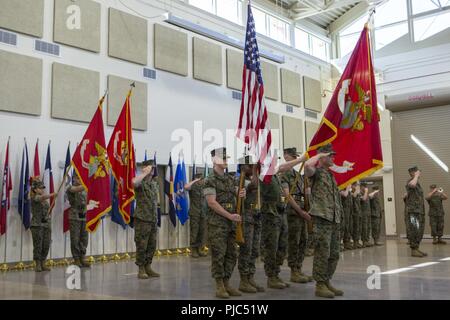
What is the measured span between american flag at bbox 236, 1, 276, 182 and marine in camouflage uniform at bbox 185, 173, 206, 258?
4.89 metres

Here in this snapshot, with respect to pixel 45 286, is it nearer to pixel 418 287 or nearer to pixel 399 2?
pixel 418 287

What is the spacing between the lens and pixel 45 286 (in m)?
5.98

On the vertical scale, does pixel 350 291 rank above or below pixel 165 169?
below

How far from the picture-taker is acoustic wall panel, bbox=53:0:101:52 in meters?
9.57

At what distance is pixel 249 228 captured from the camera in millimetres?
5219

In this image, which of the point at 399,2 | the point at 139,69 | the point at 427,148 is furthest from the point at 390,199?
the point at 139,69

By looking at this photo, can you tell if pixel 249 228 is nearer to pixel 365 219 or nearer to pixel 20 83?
pixel 20 83

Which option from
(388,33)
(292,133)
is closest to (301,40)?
(388,33)

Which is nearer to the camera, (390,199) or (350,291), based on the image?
(350,291)

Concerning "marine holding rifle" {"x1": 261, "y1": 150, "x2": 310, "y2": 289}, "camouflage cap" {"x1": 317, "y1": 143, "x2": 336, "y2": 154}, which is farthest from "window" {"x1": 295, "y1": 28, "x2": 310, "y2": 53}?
"camouflage cap" {"x1": 317, "y1": 143, "x2": 336, "y2": 154}

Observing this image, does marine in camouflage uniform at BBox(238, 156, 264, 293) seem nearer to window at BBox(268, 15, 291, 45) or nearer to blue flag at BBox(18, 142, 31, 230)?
blue flag at BBox(18, 142, 31, 230)

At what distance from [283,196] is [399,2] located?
1358 centimetres
